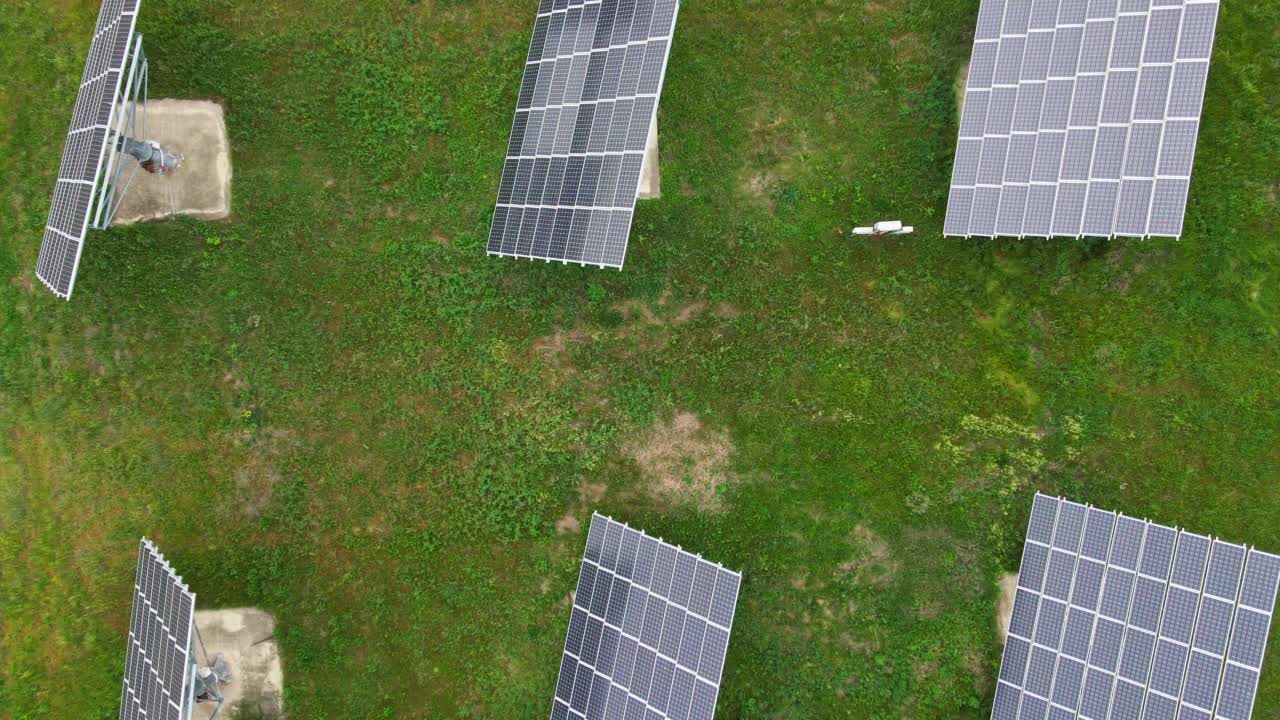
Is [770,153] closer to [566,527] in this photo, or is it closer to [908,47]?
[908,47]

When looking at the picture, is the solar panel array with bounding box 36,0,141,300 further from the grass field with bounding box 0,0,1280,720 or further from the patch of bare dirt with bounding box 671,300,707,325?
the patch of bare dirt with bounding box 671,300,707,325

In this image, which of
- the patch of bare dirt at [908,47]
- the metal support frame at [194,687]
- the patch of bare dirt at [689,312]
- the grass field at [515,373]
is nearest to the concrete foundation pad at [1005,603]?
the grass field at [515,373]

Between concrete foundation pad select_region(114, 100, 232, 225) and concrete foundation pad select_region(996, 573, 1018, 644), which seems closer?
concrete foundation pad select_region(996, 573, 1018, 644)

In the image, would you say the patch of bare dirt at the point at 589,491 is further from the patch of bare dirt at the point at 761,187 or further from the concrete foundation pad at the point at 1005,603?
the concrete foundation pad at the point at 1005,603

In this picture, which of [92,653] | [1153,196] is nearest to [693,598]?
[1153,196]

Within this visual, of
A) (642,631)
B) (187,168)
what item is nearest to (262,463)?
(187,168)

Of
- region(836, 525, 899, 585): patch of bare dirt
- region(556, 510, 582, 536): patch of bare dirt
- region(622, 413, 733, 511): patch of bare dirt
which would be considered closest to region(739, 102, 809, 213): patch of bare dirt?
region(622, 413, 733, 511): patch of bare dirt
